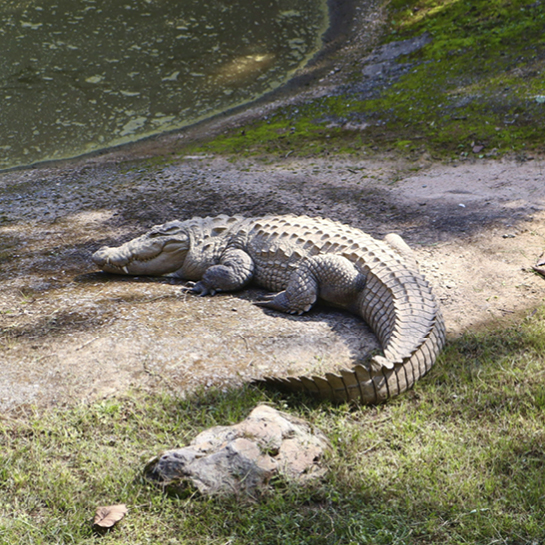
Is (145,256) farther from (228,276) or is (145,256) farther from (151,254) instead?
(228,276)

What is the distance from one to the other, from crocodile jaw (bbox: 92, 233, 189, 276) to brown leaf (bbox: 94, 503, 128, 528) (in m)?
2.68

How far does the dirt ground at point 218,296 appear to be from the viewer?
3527 mm

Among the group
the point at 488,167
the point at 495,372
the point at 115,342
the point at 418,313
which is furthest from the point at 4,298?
the point at 488,167

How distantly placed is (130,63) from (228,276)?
9195 millimetres

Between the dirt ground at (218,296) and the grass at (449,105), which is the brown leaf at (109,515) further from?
the grass at (449,105)

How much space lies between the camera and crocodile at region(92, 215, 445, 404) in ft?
10.4

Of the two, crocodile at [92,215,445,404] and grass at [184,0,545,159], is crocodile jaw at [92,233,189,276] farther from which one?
grass at [184,0,545,159]

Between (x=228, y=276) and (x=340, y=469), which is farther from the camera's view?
(x=228, y=276)

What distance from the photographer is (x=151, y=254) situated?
16.0ft

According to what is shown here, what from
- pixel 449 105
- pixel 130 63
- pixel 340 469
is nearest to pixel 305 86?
pixel 449 105

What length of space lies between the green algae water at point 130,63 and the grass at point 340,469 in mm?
7090

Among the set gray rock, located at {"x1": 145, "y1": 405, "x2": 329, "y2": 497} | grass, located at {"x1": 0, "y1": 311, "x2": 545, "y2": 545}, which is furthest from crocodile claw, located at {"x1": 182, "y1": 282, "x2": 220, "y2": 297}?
gray rock, located at {"x1": 145, "y1": 405, "x2": 329, "y2": 497}

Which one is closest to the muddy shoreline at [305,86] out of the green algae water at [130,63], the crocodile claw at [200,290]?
the green algae water at [130,63]

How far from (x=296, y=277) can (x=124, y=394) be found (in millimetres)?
1622
